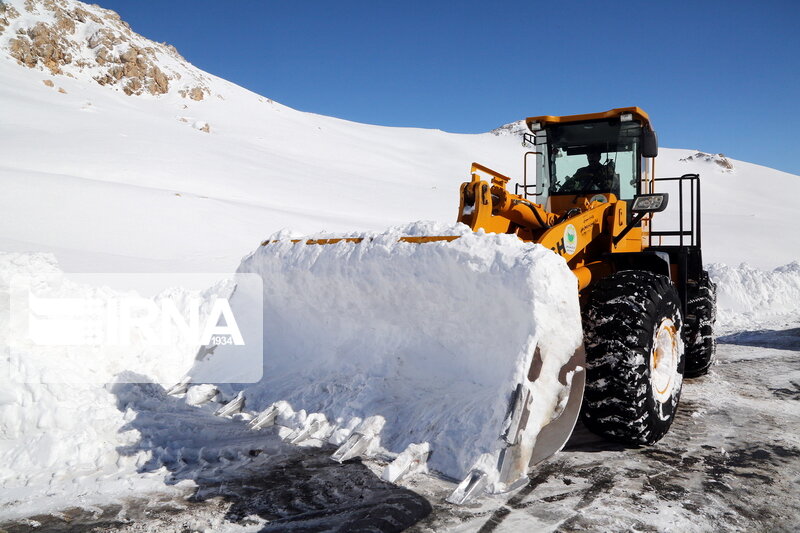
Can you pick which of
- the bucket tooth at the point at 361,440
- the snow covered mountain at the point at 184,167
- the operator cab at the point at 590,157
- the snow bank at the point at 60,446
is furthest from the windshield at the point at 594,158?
the snow covered mountain at the point at 184,167

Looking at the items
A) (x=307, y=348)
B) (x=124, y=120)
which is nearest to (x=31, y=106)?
(x=124, y=120)

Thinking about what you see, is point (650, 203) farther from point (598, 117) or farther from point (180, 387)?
point (180, 387)

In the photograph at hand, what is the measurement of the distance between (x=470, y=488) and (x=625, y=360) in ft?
4.64

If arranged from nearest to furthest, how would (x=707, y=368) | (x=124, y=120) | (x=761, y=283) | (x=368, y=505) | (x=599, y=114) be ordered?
(x=368, y=505)
(x=599, y=114)
(x=707, y=368)
(x=761, y=283)
(x=124, y=120)

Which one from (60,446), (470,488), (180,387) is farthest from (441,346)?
(60,446)

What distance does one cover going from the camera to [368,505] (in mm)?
3076

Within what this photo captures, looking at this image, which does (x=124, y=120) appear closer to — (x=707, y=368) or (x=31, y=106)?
(x=31, y=106)

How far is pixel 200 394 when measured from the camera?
4.63m

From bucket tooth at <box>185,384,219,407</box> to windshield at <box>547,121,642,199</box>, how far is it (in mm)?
3760

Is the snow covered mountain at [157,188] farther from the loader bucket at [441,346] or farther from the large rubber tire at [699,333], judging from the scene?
the large rubber tire at [699,333]

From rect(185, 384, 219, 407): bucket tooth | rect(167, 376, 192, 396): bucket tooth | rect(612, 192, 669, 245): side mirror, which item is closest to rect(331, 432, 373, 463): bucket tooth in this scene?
rect(185, 384, 219, 407): bucket tooth

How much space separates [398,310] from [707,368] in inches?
180

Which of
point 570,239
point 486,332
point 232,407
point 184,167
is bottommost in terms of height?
point 232,407

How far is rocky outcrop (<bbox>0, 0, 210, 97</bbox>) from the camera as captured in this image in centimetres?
3931
